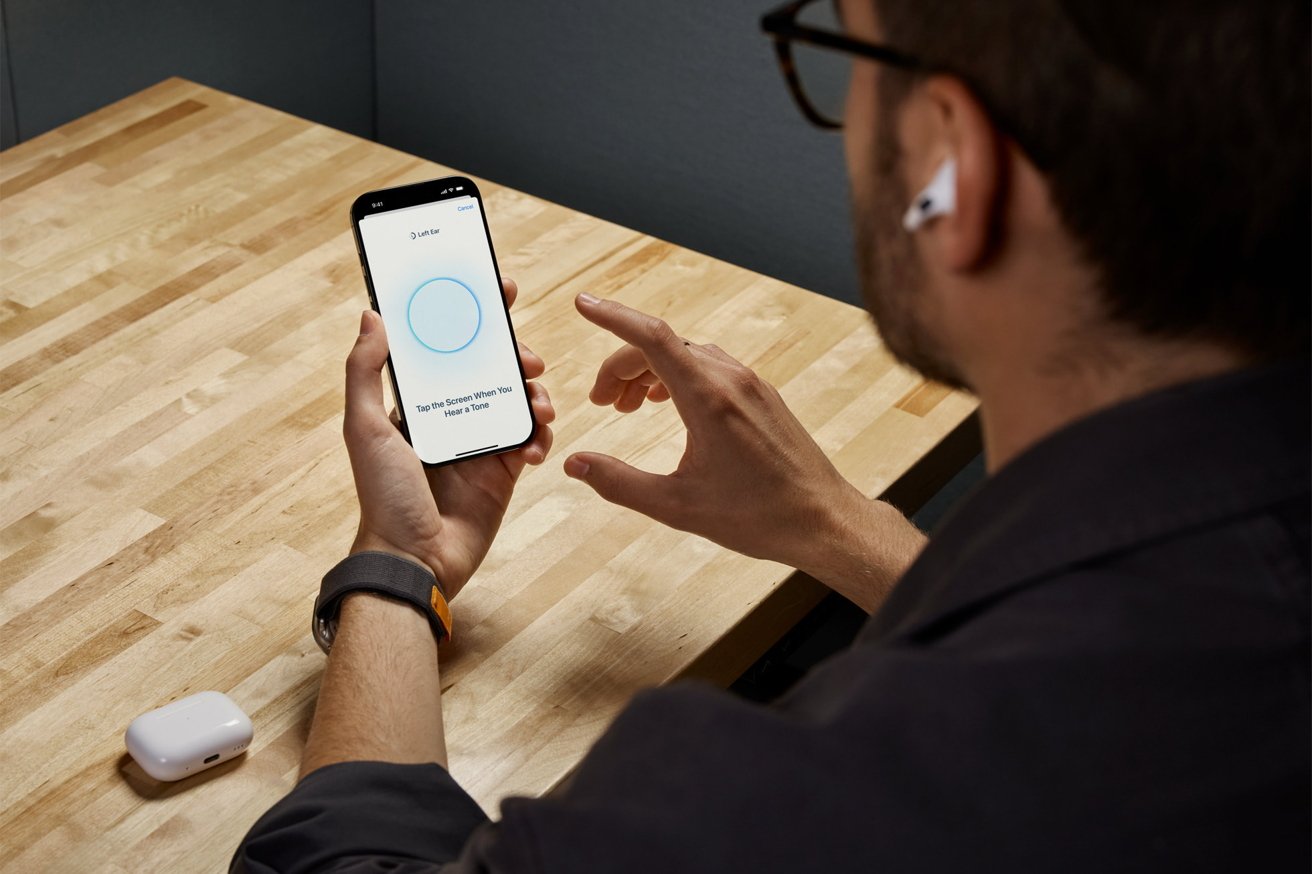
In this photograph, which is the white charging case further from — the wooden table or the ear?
the ear

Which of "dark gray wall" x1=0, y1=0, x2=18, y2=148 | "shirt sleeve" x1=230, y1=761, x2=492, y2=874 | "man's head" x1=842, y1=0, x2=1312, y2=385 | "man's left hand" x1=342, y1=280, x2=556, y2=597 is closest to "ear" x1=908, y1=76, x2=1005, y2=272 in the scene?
"man's head" x1=842, y1=0, x2=1312, y2=385

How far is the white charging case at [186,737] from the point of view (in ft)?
2.99

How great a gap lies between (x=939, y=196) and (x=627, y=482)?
0.51m

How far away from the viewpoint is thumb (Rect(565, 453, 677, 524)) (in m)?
1.09

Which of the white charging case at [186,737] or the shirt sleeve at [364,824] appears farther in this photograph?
the white charging case at [186,737]

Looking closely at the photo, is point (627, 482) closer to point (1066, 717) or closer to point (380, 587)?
point (380, 587)

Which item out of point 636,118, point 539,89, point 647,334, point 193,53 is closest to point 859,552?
point 647,334

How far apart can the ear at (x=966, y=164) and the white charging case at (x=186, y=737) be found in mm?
560

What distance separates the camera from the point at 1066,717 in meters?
0.52

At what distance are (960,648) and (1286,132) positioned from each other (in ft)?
0.78

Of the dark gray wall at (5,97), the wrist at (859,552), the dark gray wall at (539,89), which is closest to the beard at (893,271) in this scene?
the wrist at (859,552)

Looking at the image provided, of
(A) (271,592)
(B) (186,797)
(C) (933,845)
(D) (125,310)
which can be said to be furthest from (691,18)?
(C) (933,845)

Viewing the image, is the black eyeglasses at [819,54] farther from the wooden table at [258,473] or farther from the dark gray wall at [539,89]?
the dark gray wall at [539,89]

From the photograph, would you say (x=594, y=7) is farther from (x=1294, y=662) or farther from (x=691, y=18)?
(x=1294, y=662)
